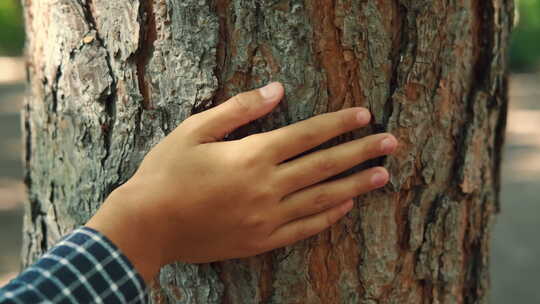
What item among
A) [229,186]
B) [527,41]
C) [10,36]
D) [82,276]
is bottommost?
[10,36]

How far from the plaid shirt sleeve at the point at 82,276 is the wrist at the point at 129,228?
0.05ft

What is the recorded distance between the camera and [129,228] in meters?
1.03

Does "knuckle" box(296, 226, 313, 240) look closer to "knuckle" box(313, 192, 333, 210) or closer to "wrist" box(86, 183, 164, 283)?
"knuckle" box(313, 192, 333, 210)

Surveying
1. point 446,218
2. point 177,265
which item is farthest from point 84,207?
point 446,218

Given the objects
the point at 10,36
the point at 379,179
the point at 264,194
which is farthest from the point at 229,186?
the point at 10,36

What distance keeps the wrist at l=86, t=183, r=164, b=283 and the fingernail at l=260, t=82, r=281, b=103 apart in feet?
0.85

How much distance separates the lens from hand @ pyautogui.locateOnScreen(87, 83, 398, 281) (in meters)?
1.04

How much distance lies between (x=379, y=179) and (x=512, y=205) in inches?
160

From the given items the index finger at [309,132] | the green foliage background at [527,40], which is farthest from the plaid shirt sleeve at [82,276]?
the green foliage background at [527,40]

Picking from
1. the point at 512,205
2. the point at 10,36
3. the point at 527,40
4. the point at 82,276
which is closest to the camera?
the point at 82,276

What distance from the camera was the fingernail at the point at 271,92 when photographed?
107cm

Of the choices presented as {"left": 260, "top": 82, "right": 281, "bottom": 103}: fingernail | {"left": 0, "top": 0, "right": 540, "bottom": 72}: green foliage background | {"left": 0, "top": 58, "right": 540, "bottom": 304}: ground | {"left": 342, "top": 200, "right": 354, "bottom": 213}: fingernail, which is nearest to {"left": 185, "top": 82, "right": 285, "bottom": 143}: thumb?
{"left": 260, "top": 82, "right": 281, "bottom": 103}: fingernail

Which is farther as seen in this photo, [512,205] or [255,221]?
[512,205]

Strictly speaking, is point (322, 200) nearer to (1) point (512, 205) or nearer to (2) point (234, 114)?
(2) point (234, 114)
